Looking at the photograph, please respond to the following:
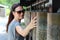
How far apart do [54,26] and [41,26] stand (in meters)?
0.52

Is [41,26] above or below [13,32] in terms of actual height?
above

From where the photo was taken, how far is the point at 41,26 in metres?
2.62

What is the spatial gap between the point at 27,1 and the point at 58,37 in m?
Result: 2.04

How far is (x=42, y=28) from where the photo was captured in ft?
8.60

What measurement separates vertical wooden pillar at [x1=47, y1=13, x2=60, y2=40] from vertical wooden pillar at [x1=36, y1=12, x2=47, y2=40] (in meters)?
0.39

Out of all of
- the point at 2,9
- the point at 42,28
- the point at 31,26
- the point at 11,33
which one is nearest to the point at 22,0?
the point at 11,33

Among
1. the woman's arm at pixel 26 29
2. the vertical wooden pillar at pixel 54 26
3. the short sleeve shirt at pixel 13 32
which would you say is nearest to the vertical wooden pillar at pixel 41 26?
the woman's arm at pixel 26 29

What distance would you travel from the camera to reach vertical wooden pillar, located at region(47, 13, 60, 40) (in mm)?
2068

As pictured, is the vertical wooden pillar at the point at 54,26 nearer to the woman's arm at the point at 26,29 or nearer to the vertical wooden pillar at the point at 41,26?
the vertical wooden pillar at the point at 41,26

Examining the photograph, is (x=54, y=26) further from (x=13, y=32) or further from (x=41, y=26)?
(x=13, y=32)

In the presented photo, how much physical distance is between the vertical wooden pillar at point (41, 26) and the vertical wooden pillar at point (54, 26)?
389 mm

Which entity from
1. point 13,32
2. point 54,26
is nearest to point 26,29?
point 13,32

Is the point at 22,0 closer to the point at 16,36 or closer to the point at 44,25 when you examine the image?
the point at 16,36

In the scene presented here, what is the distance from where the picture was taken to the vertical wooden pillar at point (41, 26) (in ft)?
8.31
